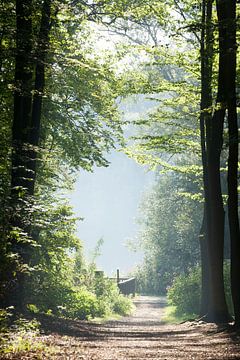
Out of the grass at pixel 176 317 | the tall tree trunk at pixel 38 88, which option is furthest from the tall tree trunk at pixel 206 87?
the tall tree trunk at pixel 38 88

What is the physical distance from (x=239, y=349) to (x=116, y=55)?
14039 millimetres

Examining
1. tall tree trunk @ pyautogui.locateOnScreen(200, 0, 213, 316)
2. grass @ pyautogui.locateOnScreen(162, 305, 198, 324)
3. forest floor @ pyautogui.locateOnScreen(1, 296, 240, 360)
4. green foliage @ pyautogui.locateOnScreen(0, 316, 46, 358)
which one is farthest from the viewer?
grass @ pyautogui.locateOnScreen(162, 305, 198, 324)

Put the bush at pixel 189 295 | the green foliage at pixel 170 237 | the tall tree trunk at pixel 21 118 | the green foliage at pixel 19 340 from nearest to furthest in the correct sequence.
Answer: the green foliage at pixel 19 340 → the tall tree trunk at pixel 21 118 → the bush at pixel 189 295 → the green foliage at pixel 170 237

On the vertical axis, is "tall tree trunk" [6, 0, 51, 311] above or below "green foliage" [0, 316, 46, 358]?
above

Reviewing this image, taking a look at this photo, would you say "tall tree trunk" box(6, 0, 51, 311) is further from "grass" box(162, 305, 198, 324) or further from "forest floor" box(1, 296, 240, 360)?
"grass" box(162, 305, 198, 324)

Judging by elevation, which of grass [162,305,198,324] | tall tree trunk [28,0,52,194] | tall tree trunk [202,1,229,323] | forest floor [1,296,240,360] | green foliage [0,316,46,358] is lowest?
grass [162,305,198,324]

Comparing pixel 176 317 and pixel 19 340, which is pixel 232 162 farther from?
pixel 176 317

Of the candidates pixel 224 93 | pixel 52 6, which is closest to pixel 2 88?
pixel 52 6

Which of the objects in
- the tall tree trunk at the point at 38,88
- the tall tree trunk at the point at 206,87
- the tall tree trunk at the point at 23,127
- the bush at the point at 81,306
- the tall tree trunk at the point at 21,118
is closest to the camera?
the tall tree trunk at the point at 23,127

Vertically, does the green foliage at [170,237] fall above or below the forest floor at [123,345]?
above

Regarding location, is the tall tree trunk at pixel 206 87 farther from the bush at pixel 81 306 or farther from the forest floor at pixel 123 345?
the forest floor at pixel 123 345

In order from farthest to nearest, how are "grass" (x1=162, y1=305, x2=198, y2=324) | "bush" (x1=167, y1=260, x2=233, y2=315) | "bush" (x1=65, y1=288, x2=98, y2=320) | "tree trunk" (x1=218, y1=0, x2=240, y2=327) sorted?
"bush" (x1=167, y1=260, x2=233, y2=315) < "grass" (x1=162, y1=305, x2=198, y2=324) < "bush" (x1=65, y1=288, x2=98, y2=320) < "tree trunk" (x1=218, y1=0, x2=240, y2=327)

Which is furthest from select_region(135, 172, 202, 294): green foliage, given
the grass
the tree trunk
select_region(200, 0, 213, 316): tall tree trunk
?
the tree trunk

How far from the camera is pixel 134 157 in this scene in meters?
20.2
